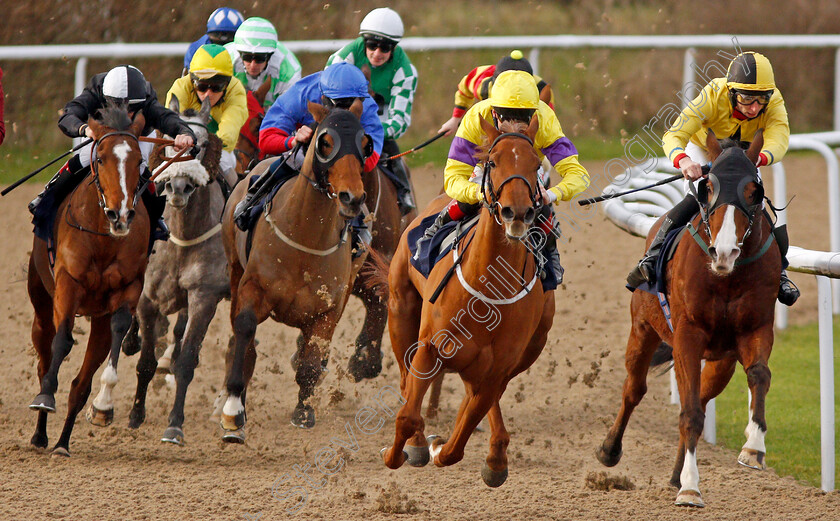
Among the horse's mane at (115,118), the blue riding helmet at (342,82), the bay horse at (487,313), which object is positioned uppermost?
the blue riding helmet at (342,82)

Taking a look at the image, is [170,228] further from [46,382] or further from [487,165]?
[487,165]

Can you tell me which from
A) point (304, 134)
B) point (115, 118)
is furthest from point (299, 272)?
point (115, 118)

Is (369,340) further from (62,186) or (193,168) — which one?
(62,186)

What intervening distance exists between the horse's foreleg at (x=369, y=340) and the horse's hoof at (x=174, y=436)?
1.20 metres

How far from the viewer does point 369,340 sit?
695 cm

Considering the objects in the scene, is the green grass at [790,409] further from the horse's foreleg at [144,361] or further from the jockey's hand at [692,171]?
the horse's foreleg at [144,361]

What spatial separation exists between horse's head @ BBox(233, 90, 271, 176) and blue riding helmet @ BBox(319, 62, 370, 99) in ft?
4.35

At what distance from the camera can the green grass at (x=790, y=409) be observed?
242 inches

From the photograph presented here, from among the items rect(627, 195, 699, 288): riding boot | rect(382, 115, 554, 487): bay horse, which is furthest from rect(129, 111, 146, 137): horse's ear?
rect(627, 195, 699, 288): riding boot

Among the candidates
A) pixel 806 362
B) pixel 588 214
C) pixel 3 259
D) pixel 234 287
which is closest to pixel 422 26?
pixel 588 214

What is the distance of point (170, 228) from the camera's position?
654cm

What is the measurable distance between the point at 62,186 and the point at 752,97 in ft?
11.3

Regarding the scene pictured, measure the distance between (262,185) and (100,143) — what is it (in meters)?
0.99

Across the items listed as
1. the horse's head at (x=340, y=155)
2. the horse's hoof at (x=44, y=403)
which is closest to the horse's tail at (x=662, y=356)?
the horse's head at (x=340, y=155)
